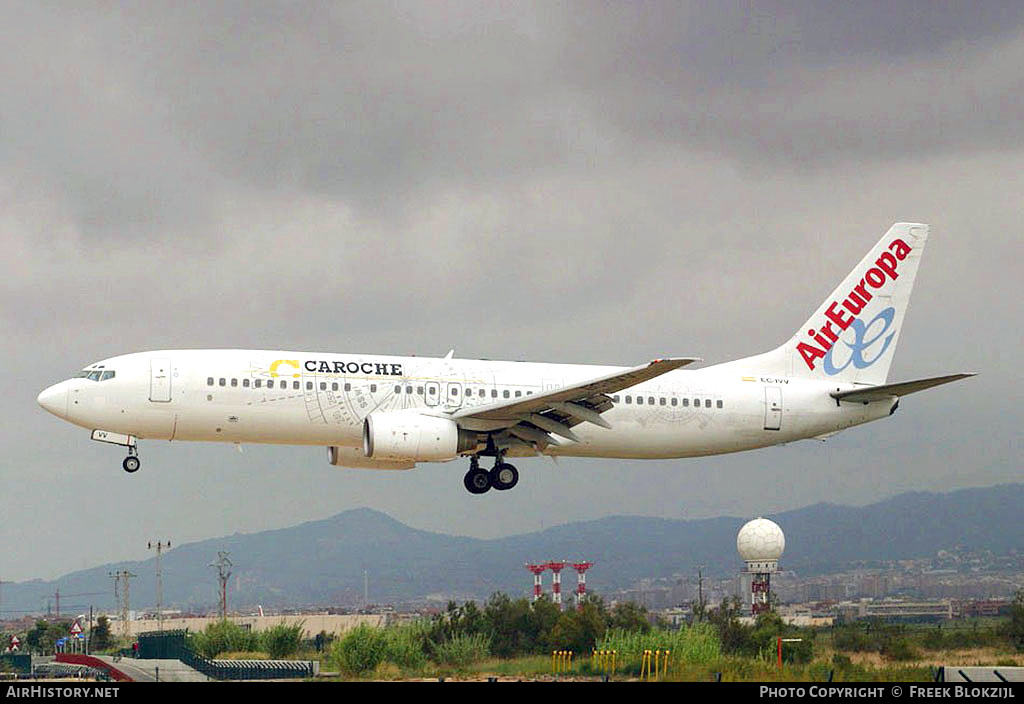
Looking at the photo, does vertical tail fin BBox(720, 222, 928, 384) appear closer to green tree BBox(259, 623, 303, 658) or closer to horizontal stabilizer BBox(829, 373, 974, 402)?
horizontal stabilizer BBox(829, 373, 974, 402)

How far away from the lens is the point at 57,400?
49562 millimetres

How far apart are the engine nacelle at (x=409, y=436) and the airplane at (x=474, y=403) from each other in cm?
5

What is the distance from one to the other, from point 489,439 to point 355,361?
552 centimetres

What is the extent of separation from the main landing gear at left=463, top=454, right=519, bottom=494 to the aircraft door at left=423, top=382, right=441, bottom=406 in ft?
9.68

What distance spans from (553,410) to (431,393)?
4338 millimetres

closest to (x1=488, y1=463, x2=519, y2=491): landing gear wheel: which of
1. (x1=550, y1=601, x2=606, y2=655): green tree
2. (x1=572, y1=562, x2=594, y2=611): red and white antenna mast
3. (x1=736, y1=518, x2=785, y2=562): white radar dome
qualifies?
(x1=550, y1=601, x2=606, y2=655): green tree

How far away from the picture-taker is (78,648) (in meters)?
86.9

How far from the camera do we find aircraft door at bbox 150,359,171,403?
48.7 m

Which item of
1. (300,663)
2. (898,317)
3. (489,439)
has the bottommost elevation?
(300,663)

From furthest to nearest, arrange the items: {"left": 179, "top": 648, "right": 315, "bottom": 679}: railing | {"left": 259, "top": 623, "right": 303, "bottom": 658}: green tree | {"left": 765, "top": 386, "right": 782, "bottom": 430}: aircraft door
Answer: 1. {"left": 259, "top": 623, "right": 303, "bottom": 658}: green tree
2. {"left": 765, "top": 386, "right": 782, "bottom": 430}: aircraft door
3. {"left": 179, "top": 648, "right": 315, "bottom": 679}: railing

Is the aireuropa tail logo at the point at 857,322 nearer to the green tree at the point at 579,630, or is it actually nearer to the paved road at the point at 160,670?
the green tree at the point at 579,630

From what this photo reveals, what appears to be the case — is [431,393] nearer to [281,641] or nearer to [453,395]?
[453,395]
